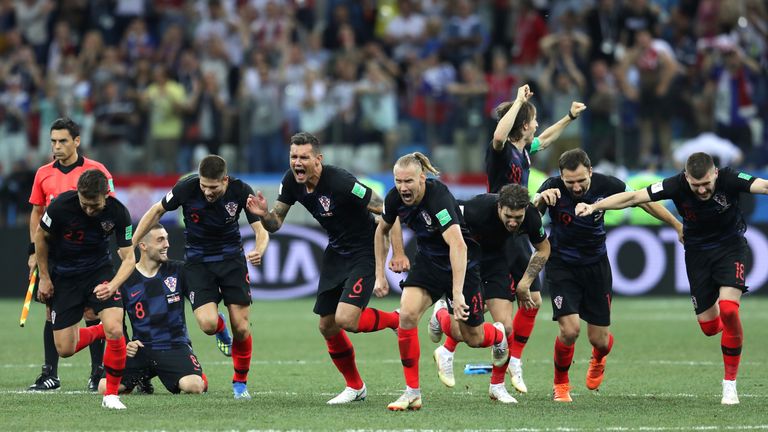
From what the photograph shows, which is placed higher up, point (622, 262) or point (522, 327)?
point (622, 262)

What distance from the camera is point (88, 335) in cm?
1114

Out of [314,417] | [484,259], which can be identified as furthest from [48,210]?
[484,259]

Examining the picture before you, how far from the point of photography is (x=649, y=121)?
810 inches

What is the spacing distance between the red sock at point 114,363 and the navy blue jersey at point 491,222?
3.05 meters

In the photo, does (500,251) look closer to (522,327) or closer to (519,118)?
(522,327)

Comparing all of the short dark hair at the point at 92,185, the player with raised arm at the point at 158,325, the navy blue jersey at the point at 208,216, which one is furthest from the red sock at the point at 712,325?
the short dark hair at the point at 92,185

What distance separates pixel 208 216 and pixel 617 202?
3.42 metres

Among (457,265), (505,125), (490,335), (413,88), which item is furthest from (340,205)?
(413,88)

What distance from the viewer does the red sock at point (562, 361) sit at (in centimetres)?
1062

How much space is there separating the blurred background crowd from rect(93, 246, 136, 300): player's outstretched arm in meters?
10.8

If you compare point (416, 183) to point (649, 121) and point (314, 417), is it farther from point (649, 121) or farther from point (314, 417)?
point (649, 121)

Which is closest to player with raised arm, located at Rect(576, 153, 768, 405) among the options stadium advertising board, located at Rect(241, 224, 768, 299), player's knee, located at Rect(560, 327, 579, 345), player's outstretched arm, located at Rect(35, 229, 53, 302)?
player's knee, located at Rect(560, 327, 579, 345)

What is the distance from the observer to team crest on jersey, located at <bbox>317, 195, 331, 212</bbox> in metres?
10.6

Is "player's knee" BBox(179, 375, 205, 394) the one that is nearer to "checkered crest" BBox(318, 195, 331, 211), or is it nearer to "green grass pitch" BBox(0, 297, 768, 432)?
"green grass pitch" BBox(0, 297, 768, 432)
